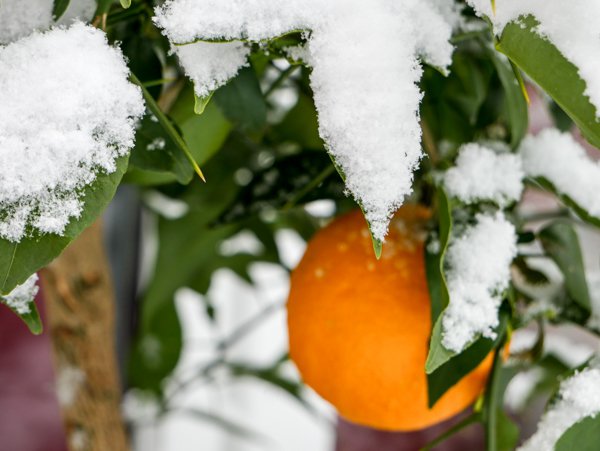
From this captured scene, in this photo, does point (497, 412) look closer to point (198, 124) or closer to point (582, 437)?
point (582, 437)

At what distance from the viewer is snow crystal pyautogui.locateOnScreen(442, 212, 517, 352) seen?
0.89 ft

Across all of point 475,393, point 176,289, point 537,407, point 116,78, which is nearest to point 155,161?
point 116,78

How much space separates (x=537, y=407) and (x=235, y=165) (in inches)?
16.1

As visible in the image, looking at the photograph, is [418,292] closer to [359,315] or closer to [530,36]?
[359,315]

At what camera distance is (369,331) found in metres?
0.31

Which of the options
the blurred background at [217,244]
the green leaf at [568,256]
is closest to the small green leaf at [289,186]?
the blurred background at [217,244]

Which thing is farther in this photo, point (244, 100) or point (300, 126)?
point (300, 126)

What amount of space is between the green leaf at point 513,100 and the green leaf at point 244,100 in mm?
105

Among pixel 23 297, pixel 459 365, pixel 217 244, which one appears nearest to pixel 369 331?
pixel 459 365

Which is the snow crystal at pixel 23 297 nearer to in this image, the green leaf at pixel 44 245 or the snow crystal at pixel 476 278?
the green leaf at pixel 44 245

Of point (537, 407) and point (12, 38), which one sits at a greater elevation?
point (12, 38)

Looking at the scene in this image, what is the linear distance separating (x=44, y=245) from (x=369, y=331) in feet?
0.50

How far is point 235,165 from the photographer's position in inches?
20.8

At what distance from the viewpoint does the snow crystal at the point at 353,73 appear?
0.22 meters
